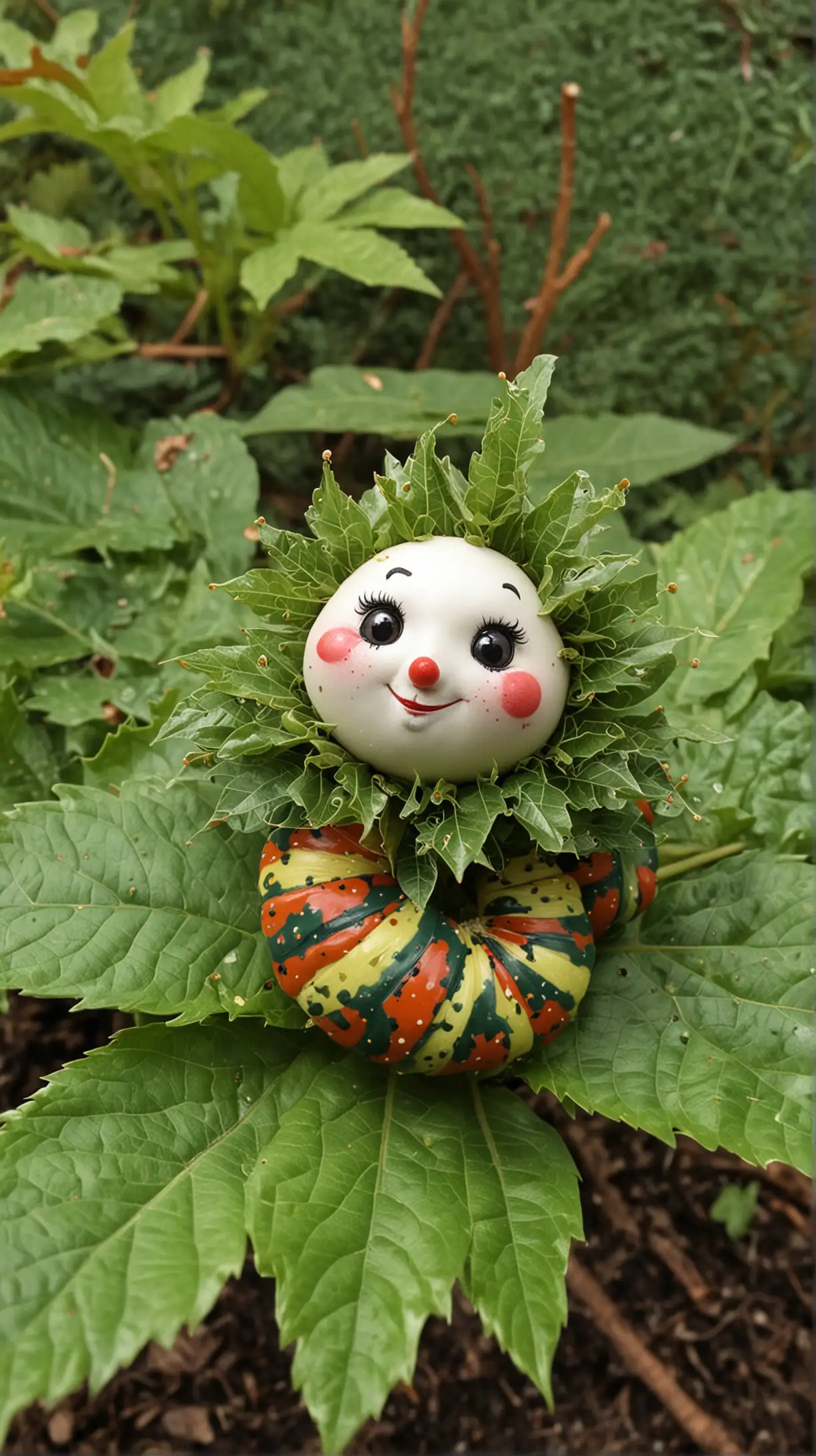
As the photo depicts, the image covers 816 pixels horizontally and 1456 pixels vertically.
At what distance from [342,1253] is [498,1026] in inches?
9.9

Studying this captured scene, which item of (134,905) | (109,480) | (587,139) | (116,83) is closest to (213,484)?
(109,480)

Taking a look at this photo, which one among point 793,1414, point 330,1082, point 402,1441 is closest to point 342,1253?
point 330,1082

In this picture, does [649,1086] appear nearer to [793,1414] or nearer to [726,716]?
[726,716]

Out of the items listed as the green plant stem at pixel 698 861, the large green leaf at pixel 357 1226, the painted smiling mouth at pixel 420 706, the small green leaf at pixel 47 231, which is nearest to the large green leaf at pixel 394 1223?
the large green leaf at pixel 357 1226

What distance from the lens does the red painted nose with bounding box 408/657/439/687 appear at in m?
0.88

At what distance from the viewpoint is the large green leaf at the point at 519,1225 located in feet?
2.98

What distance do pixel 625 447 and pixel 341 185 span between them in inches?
27.8

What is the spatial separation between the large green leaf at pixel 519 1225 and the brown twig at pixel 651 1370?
0.41 meters

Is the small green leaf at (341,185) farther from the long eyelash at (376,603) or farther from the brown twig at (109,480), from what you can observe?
the long eyelash at (376,603)

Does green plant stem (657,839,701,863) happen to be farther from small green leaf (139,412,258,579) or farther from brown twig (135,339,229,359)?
brown twig (135,339,229,359)

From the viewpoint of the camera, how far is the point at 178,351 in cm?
196

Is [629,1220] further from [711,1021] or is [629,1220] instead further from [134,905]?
[134,905]

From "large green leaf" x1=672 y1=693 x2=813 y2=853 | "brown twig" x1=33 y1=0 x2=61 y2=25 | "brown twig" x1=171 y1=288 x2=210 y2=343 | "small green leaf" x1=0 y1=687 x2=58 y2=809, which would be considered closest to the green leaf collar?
"large green leaf" x1=672 y1=693 x2=813 y2=853

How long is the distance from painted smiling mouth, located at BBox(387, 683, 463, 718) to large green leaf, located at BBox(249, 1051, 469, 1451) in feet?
1.54
